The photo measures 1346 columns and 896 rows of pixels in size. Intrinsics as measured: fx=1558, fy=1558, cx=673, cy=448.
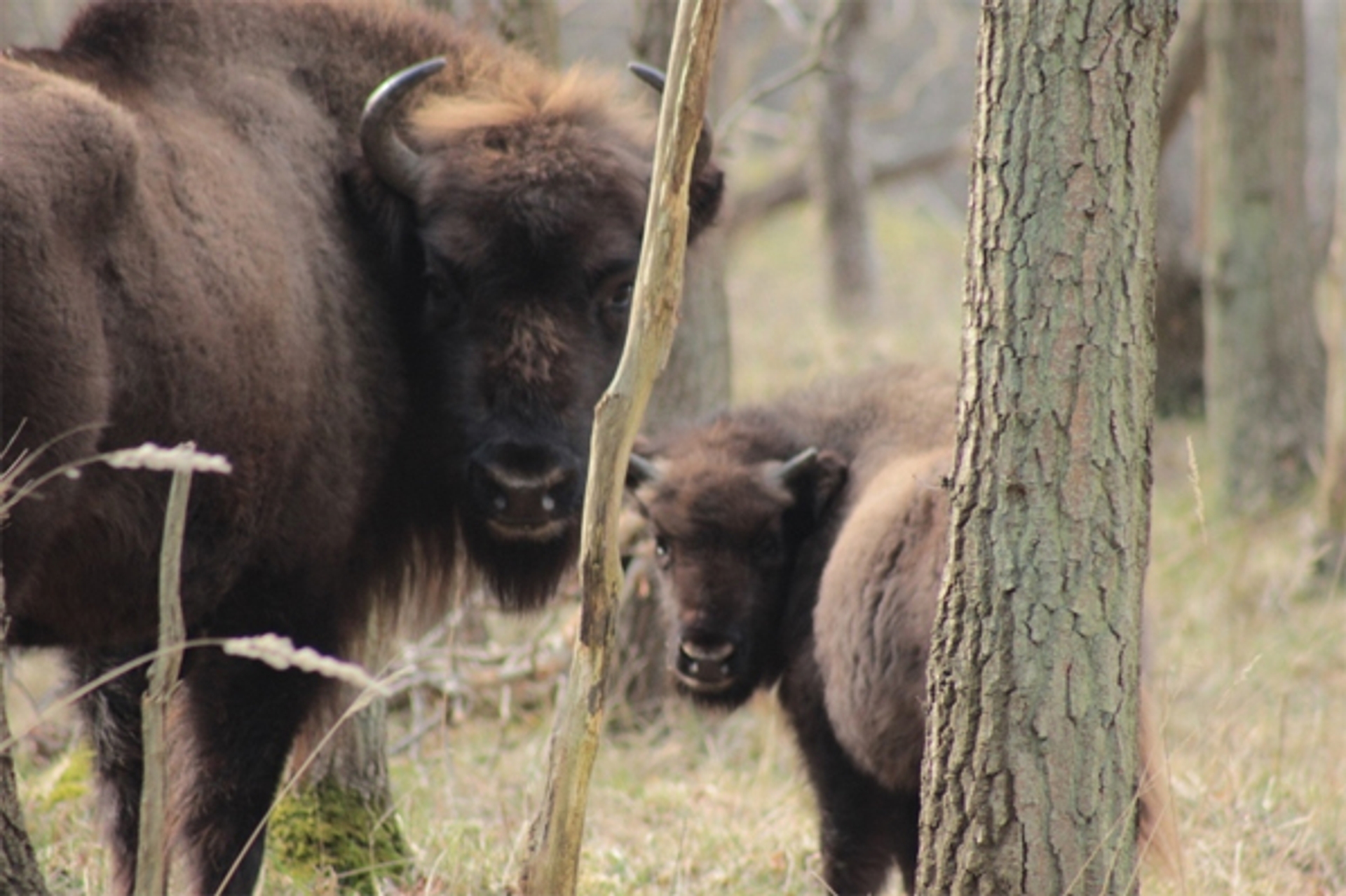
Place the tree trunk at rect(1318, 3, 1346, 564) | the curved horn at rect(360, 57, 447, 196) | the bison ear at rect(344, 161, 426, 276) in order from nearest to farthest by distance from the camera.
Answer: the curved horn at rect(360, 57, 447, 196) → the bison ear at rect(344, 161, 426, 276) → the tree trunk at rect(1318, 3, 1346, 564)

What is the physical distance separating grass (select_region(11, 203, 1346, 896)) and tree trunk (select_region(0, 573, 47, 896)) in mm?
1181

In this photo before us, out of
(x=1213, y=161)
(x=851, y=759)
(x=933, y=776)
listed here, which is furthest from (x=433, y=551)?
(x=1213, y=161)

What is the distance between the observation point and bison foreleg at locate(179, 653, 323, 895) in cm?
421

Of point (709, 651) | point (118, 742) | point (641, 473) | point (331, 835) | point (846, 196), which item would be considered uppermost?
point (846, 196)

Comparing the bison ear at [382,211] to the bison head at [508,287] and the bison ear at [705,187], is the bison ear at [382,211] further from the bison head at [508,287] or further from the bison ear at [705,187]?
the bison ear at [705,187]

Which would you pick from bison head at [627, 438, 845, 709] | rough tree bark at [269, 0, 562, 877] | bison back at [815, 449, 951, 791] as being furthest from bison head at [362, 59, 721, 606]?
bison back at [815, 449, 951, 791]

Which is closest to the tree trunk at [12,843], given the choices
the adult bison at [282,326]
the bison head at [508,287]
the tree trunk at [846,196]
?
the adult bison at [282,326]

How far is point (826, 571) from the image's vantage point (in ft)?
16.0

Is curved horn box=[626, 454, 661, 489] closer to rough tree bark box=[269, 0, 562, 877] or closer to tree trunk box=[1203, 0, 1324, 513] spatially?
rough tree bark box=[269, 0, 562, 877]

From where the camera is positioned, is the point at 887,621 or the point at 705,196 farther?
the point at 705,196

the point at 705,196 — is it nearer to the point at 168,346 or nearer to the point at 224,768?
the point at 168,346

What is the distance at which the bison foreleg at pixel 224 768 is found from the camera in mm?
4211

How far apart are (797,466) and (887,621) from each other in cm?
109

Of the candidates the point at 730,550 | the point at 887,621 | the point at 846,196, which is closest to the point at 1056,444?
the point at 887,621
